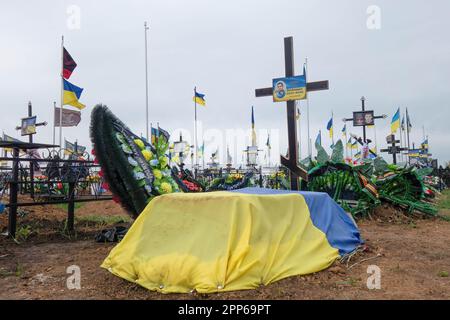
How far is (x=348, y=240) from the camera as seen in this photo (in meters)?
5.44

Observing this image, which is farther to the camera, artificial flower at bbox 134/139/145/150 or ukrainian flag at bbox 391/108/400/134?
ukrainian flag at bbox 391/108/400/134

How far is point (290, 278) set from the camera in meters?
4.06

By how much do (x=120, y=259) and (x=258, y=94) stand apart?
265 inches

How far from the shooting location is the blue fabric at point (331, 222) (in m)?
5.12

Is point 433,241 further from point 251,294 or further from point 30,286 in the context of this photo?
point 30,286

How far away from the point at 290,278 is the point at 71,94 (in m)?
11.9

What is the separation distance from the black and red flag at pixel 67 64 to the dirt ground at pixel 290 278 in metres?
7.34

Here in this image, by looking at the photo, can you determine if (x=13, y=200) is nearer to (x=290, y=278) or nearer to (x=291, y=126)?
(x=290, y=278)

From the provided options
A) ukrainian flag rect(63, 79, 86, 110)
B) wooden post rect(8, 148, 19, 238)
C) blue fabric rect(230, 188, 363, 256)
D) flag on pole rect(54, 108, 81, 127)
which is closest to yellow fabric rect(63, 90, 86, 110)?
ukrainian flag rect(63, 79, 86, 110)

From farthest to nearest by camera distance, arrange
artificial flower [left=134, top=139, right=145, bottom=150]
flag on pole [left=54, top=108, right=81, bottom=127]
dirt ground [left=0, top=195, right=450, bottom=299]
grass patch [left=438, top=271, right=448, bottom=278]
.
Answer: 1. flag on pole [left=54, top=108, right=81, bottom=127]
2. artificial flower [left=134, top=139, right=145, bottom=150]
3. grass patch [left=438, top=271, right=448, bottom=278]
4. dirt ground [left=0, top=195, right=450, bottom=299]

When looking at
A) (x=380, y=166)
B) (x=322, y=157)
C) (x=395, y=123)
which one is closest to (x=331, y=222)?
(x=322, y=157)

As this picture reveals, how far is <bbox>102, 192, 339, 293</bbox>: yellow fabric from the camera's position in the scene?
3818mm

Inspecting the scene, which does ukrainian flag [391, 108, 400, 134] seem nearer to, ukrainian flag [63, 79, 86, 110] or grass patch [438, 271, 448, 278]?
ukrainian flag [63, 79, 86, 110]

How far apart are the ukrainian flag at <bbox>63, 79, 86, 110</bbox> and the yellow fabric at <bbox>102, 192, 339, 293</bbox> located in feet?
33.5
